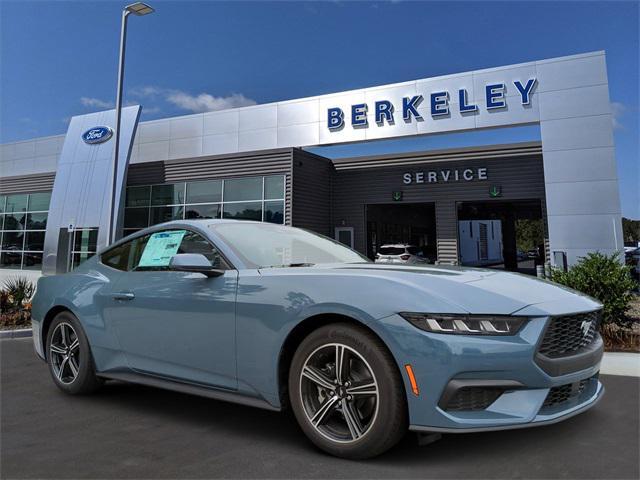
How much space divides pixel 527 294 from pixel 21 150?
102 ft

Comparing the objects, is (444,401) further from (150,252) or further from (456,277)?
(150,252)

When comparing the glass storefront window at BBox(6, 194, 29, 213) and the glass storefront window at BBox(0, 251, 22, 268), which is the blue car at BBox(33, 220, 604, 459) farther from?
the glass storefront window at BBox(6, 194, 29, 213)

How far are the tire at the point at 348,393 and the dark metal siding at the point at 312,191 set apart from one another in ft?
45.1

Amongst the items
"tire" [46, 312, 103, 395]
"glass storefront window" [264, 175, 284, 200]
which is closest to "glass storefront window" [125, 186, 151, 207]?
"glass storefront window" [264, 175, 284, 200]

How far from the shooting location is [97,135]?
21.1 meters

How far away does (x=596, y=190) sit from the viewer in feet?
44.4

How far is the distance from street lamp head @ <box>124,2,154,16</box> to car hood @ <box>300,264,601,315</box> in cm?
1300

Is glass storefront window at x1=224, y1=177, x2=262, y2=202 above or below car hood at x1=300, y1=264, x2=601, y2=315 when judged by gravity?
above

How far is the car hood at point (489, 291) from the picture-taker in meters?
2.40

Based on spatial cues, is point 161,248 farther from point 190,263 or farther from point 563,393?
point 563,393

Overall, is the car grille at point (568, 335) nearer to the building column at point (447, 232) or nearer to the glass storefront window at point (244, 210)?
the building column at point (447, 232)

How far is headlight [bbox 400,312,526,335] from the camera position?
91.7 inches

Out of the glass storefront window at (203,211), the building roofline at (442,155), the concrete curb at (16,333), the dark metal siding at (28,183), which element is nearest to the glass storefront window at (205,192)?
the glass storefront window at (203,211)

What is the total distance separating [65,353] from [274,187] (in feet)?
43.0
